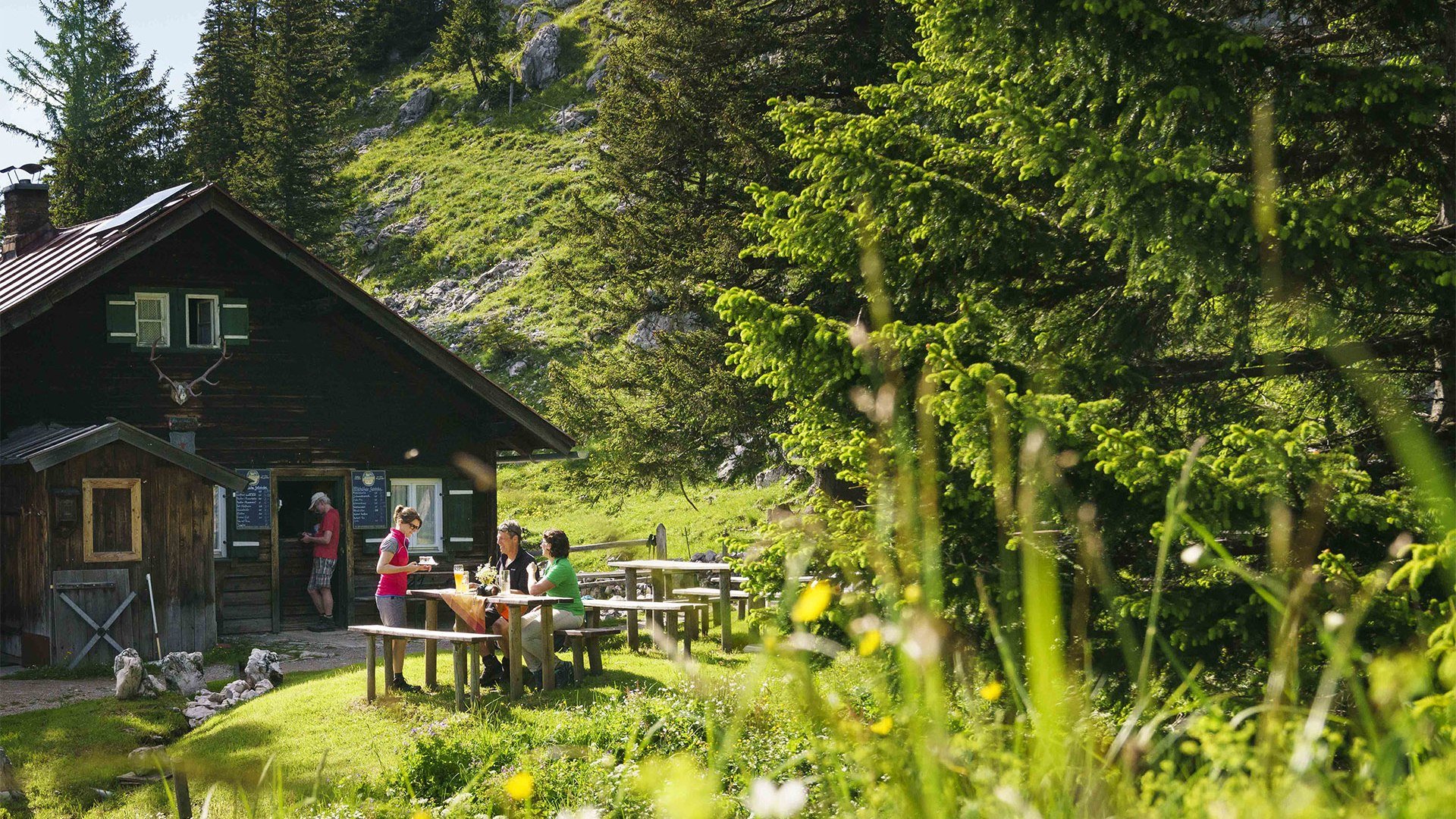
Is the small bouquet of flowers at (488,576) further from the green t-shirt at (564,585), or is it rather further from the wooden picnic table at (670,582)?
the wooden picnic table at (670,582)

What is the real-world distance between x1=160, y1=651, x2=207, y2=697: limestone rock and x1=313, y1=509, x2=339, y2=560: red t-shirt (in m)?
5.39

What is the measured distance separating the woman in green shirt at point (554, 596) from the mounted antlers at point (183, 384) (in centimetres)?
922

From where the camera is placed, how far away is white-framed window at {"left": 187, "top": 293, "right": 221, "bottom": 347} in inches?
714

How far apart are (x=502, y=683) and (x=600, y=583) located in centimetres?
811

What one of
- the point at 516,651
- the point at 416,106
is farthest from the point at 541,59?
the point at 516,651

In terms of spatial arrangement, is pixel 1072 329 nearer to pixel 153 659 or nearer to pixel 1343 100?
pixel 1343 100

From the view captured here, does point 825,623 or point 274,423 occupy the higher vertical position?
point 274,423

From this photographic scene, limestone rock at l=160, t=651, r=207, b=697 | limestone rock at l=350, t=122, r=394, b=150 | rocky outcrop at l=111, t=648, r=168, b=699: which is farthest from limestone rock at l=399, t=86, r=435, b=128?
rocky outcrop at l=111, t=648, r=168, b=699

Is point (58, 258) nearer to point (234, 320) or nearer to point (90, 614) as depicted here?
point (234, 320)

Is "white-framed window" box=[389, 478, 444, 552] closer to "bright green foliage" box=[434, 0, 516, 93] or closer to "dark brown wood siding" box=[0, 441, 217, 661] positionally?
"dark brown wood siding" box=[0, 441, 217, 661]

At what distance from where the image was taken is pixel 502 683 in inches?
414

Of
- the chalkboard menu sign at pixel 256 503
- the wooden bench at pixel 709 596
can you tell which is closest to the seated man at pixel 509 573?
the wooden bench at pixel 709 596

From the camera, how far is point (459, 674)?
965 cm

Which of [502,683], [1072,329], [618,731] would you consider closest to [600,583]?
[502,683]
